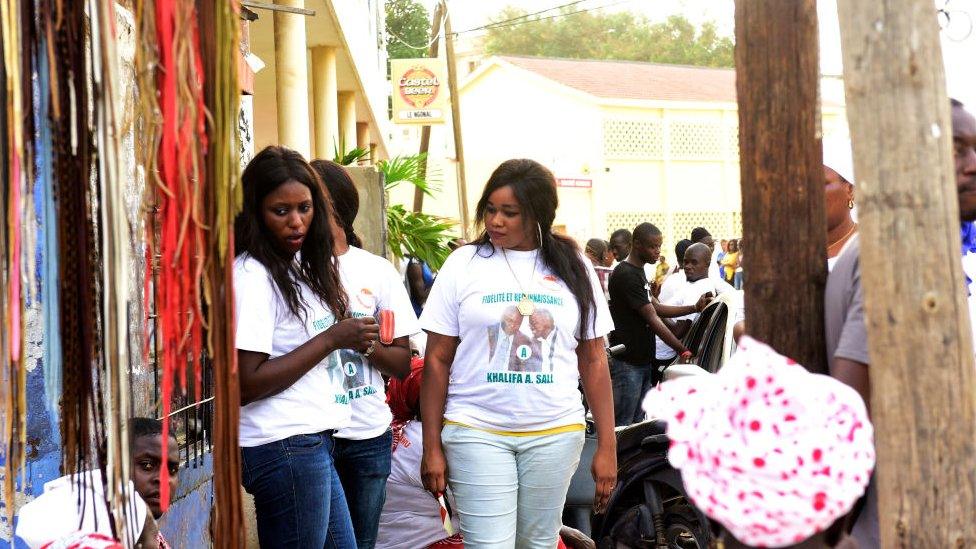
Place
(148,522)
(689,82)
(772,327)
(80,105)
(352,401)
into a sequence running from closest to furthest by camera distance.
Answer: (80,105), (772,327), (148,522), (352,401), (689,82)

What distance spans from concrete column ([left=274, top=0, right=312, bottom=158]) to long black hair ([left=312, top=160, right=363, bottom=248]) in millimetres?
6343

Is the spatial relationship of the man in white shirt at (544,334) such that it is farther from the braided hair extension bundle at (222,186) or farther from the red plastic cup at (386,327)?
the braided hair extension bundle at (222,186)

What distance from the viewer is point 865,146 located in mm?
2350

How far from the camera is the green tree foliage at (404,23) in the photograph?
39875mm

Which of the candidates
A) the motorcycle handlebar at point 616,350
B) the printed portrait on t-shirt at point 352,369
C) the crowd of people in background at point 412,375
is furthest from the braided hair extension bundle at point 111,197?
the motorcycle handlebar at point 616,350

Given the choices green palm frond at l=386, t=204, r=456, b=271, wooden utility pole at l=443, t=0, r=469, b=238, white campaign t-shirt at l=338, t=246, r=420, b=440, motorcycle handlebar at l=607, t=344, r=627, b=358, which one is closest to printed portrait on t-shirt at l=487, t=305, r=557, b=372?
white campaign t-shirt at l=338, t=246, r=420, b=440

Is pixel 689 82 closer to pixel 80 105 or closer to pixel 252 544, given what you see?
pixel 252 544

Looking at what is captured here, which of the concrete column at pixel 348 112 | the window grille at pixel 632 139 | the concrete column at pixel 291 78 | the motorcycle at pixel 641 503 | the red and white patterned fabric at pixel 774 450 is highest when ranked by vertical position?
the window grille at pixel 632 139

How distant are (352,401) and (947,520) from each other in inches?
82.9

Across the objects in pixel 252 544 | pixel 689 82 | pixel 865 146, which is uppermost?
pixel 689 82

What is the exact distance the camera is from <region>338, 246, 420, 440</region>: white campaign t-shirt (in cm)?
393

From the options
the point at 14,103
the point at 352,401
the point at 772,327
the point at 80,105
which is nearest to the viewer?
the point at 14,103

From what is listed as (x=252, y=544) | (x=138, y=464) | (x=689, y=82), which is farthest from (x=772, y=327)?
(x=689, y=82)

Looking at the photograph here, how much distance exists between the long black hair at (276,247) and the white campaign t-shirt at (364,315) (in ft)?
0.59
